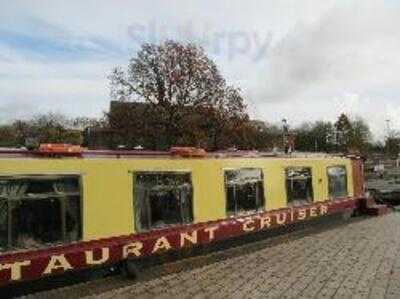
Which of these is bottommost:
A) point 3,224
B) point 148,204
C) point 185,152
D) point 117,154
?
point 3,224

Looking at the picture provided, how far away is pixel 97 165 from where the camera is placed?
1322 cm

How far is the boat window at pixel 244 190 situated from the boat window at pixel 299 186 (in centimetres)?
185

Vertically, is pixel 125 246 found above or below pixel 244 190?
below

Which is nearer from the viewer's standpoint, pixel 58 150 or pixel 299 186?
pixel 58 150

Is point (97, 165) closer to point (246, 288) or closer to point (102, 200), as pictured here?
point (102, 200)

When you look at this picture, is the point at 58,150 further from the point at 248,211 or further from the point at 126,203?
the point at 248,211

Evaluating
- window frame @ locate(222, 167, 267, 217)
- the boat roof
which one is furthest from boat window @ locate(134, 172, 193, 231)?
window frame @ locate(222, 167, 267, 217)

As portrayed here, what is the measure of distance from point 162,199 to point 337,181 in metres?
10.9

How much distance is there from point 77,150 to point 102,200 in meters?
1.07

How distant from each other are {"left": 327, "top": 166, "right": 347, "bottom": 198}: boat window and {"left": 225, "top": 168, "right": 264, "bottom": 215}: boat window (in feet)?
17.0

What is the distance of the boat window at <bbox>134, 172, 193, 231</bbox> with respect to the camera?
14073 mm

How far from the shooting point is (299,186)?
21.1 metres

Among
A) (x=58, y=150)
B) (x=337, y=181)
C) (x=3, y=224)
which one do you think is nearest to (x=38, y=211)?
(x=3, y=224)

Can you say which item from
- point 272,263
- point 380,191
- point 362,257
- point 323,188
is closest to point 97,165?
point 272,263
